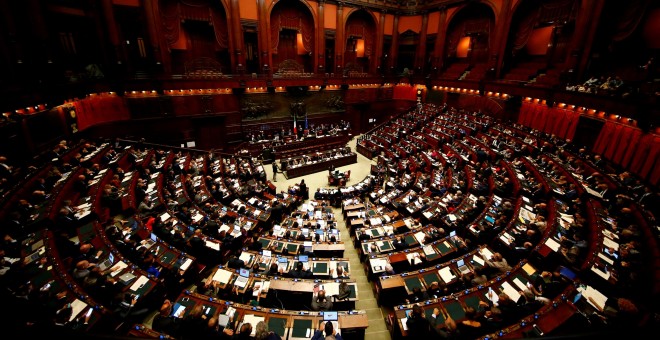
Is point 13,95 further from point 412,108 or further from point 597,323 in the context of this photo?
point 412,108

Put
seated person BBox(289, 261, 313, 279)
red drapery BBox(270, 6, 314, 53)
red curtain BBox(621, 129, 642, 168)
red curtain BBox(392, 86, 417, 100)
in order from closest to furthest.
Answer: seated person BBox(289, 261, 313, 279)
red curtain BBox(621, 129, 642, 168)
red drapery BBox(270, 6, 314, 53)
red curtain BBox(392, 86, 417, 100)

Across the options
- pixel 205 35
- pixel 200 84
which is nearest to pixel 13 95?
pixel 200 84

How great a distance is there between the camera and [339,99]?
2238 cm

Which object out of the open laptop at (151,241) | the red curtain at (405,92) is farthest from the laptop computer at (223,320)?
the red curtain at (405,92)

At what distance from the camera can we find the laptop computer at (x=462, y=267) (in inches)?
257

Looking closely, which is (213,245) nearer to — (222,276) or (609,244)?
(222,276)

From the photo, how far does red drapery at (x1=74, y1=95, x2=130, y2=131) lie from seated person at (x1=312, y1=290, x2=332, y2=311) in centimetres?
1414

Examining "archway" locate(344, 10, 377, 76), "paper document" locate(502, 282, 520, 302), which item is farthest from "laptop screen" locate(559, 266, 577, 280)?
"archway" locate(344, 10, 377, 76)

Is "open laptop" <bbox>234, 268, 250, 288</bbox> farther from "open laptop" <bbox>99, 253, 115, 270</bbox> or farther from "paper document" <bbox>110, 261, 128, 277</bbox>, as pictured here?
"open laptop" <bbox>99, 253, 115, 270</bbox>

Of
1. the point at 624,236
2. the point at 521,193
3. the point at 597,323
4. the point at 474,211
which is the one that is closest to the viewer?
the point at 597,323

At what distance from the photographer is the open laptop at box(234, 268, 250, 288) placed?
6.26 m

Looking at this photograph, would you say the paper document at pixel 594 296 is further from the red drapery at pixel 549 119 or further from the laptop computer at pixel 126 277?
the red drapery at pixel 549 119

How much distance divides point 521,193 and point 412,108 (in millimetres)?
15510

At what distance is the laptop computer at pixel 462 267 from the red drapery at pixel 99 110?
649 inches
